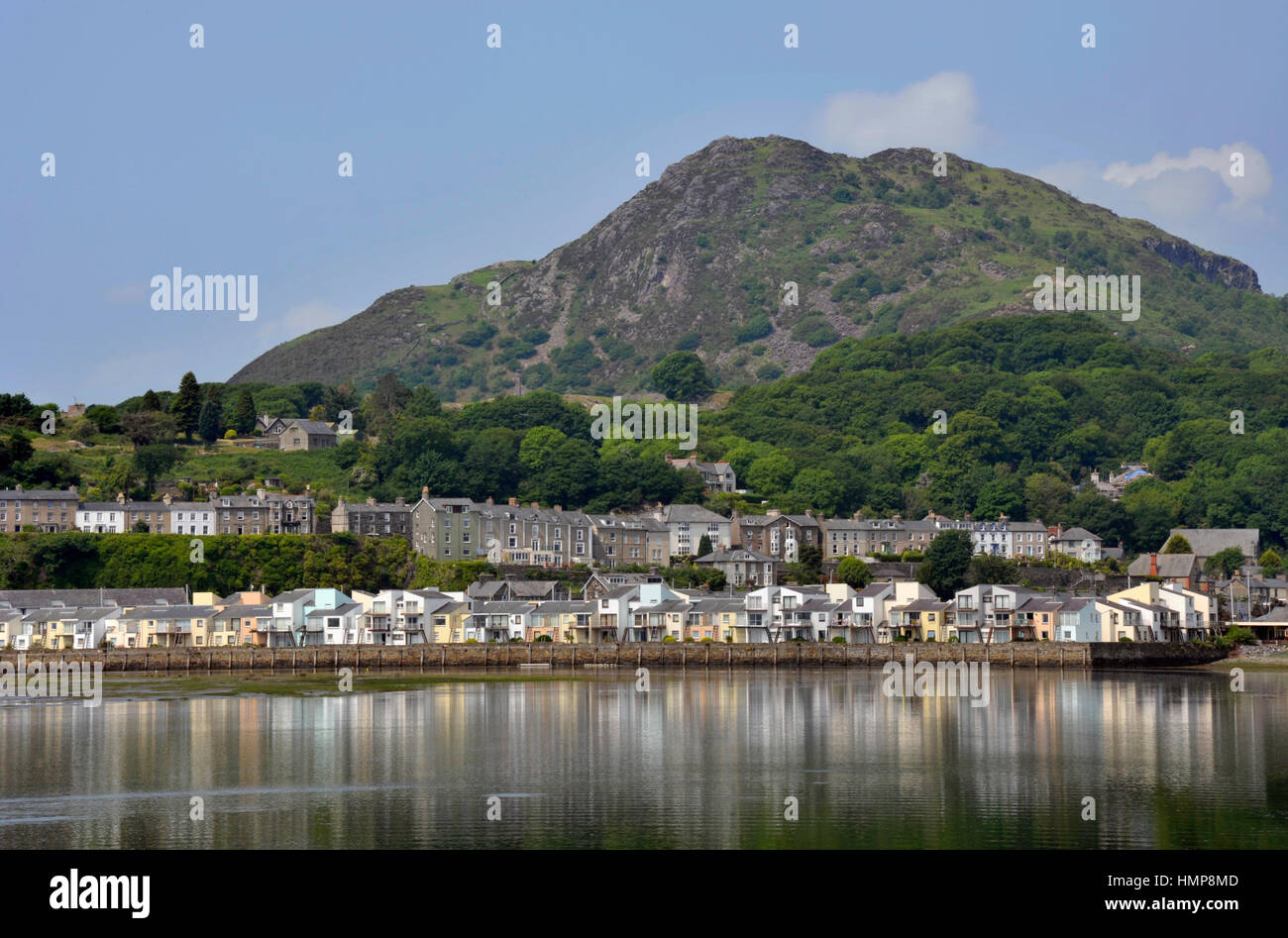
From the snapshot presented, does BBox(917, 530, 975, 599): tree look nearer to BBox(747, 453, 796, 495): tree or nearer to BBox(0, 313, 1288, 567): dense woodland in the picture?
BBox(0, 313, 1288, 567): dense woodland

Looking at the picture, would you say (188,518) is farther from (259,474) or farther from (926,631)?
(926,631)

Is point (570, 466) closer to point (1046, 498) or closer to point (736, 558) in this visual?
point (736, 558)

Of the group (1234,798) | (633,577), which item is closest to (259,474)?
(633,577)

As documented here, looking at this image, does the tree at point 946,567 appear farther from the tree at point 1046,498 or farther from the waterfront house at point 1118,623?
the tree at point 1046,498

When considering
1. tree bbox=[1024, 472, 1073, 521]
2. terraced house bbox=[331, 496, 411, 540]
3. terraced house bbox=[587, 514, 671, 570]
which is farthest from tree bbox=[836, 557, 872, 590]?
tree bbox=[1024, 472, 1073, 521]

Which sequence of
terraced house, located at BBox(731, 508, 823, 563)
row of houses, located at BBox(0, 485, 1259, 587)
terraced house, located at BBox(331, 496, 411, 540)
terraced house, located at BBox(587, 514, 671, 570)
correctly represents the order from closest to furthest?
row of houses, located at BBox(0, 485, 1259, 587) < terraced house, located at BBox(331, 496, 411, 540) < terraced house, located at BBox(587, 514, 671, 570) < terraced house, located at BBox(731, 508, 823, 563)

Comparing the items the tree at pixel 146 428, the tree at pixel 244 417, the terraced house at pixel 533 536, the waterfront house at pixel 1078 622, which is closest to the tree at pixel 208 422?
the tree at pixel 244 417
